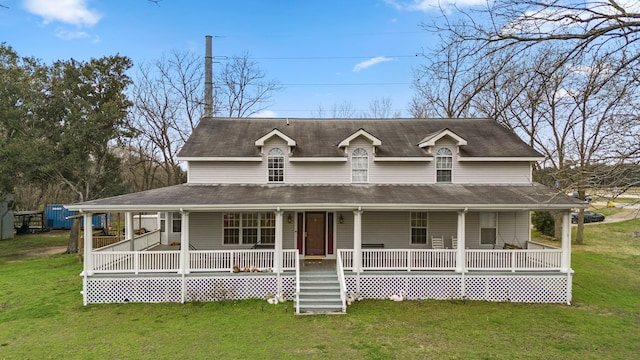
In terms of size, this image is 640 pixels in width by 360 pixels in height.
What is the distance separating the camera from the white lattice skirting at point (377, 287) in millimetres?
12422

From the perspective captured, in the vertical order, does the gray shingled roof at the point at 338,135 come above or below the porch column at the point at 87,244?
above

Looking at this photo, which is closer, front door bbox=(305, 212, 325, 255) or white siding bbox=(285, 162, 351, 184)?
front door bbox=(305, 212, 325, 255)

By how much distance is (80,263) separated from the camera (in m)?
19.3

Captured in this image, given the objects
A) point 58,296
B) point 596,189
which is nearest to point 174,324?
point 58,296

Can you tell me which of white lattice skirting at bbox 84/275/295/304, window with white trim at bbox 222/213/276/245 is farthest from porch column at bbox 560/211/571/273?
window with white trim at bbox 222/213/276/245

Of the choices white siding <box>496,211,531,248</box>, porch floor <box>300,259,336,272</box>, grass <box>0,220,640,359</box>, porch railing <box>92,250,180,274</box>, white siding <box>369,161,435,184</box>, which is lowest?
grass <box>0,220,640,359</box>

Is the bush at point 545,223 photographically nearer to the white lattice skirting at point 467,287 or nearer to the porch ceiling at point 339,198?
the porch ceiling at point 339,198

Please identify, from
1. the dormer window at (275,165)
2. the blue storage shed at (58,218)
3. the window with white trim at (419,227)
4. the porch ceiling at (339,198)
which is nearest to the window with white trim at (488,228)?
the porch ceiling at (339,198)

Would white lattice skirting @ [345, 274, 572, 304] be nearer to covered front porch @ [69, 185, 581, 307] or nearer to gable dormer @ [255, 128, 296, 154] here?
covered front porch @ [69, 185, 581, 307]

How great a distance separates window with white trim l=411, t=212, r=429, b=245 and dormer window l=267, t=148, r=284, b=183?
6107 millimetres

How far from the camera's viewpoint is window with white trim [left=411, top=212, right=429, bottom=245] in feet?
50.3

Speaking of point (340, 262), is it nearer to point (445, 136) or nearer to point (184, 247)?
point (184, 247)

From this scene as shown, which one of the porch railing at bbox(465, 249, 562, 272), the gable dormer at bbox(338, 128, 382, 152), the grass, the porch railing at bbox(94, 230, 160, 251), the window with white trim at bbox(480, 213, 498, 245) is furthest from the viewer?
the window with white trim at bbox(480, 213, 498, 245)

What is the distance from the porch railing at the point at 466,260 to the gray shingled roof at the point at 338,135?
14.8ft
